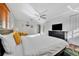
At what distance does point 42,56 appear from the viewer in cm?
186

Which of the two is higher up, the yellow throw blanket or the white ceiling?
the white ceiling

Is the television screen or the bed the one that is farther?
the television screen

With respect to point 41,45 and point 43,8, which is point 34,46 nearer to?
point 41,45

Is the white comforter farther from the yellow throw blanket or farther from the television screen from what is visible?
the television screen

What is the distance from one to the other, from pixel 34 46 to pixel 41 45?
4.0 inches

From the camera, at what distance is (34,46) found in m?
1.83

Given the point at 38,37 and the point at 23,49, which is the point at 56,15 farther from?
the point at 23,49

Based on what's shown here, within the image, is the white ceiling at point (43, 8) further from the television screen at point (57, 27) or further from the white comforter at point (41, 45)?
the white comforter at point (41, 45)

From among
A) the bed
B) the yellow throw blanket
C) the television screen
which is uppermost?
the television screen

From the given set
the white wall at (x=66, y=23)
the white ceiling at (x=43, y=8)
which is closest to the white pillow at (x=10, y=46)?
the white ceiling at (x=43, y=8)

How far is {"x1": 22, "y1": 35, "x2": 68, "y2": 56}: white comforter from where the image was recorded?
181 centimetres

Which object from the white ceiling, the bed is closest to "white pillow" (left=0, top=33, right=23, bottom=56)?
the bed

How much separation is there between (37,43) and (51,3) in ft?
2.04

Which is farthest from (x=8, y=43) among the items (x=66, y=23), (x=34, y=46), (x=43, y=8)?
(x=66, y=23)
